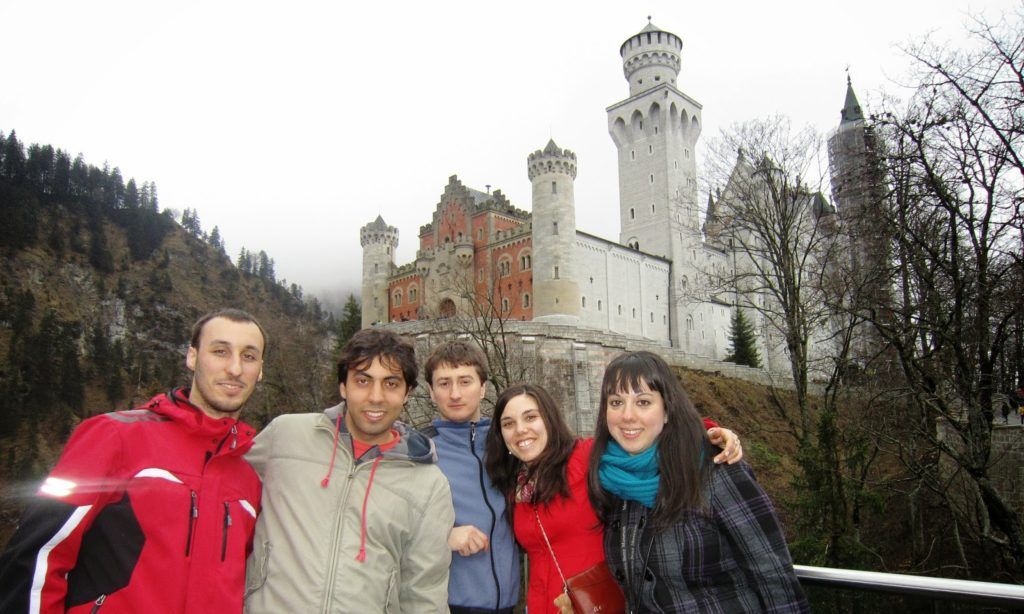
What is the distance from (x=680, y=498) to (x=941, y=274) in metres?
11.9

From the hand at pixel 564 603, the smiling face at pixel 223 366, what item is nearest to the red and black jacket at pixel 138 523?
the smiling face at pixel 223 366

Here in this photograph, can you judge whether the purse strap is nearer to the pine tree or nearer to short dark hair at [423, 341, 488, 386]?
short dark hair at [423, 341, 488, 386]

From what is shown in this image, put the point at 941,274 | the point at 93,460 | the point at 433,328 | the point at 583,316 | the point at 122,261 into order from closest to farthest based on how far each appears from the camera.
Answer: the point at 93,460
the point at 941,274
the point at 433,328
the point at 583,316
the point at 122,261

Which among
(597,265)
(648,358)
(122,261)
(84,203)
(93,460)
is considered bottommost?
(93,460)

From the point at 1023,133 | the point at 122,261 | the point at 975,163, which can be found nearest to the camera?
the point at 1023,133

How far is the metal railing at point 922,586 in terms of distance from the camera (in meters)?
2.78

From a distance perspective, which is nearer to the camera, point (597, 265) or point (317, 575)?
point (317, 575)

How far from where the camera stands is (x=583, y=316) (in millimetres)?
39844

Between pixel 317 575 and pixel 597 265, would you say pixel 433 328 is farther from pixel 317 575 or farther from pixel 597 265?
pixel 317 575

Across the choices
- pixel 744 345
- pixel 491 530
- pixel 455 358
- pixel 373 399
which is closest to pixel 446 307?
pixel 744 345

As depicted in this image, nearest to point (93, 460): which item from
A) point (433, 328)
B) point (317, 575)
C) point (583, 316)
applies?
point (317, 575)

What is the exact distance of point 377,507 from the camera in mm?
3273

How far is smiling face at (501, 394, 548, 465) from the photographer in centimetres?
371

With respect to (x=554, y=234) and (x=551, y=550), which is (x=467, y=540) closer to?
(x=551, y=550)
